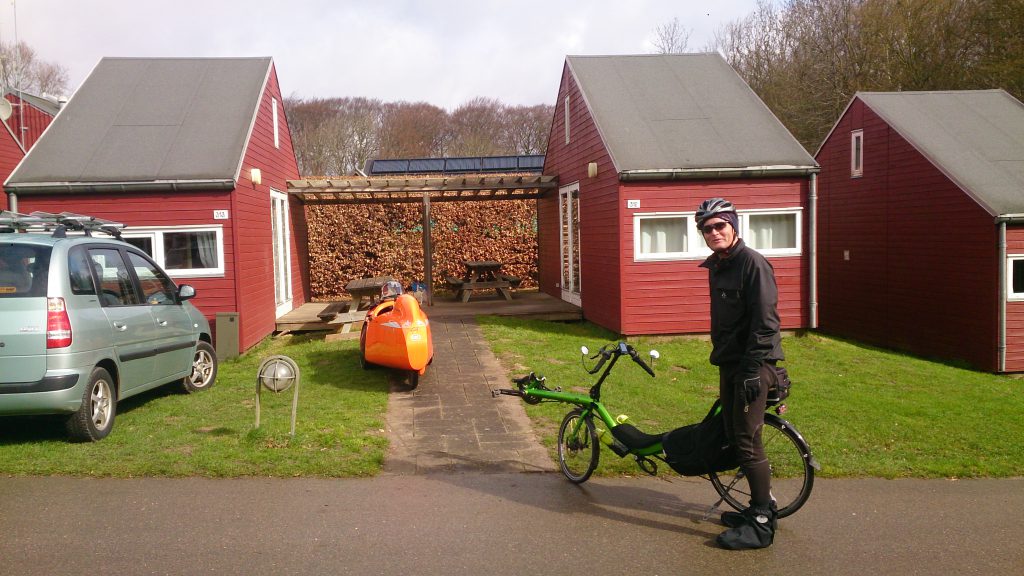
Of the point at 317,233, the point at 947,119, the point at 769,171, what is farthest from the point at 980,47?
the point at 317,233

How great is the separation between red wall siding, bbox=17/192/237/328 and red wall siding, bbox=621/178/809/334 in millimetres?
6038

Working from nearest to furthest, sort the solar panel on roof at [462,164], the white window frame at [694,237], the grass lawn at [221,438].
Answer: the grass lawn at [221,438]
the white window frame at [694,237]
the solar panel on roof at [462,164]

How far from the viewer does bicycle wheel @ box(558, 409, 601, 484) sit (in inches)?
239

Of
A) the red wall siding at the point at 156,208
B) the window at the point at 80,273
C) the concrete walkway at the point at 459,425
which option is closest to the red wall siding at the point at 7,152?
the red wall siding at the point at 156,208

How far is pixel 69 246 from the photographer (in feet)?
23.4

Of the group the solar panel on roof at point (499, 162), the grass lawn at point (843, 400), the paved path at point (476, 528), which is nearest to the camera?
the paved path at point (476, 528)

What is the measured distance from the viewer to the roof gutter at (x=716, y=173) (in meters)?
13.4

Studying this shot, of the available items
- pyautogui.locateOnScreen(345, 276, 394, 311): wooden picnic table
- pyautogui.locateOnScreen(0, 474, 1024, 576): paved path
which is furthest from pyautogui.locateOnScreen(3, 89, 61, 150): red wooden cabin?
pyautogui.locateOnScreen(0, 474, 1024, 576): paved path

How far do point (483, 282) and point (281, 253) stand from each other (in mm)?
4371

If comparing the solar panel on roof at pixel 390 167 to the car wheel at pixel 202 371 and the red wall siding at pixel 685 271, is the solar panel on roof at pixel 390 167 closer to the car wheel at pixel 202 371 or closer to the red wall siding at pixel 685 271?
the red wall siding at pixel 685 271

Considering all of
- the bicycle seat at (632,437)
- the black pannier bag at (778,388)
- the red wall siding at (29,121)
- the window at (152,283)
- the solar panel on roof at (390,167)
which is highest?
the red wall siding at (29,121)

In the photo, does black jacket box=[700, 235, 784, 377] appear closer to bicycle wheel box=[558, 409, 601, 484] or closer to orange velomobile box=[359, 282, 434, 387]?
bicycle wheel box=[558, 409, 601, 484]

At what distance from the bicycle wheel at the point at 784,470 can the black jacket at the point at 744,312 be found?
545 mm

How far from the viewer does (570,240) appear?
1669 cm
